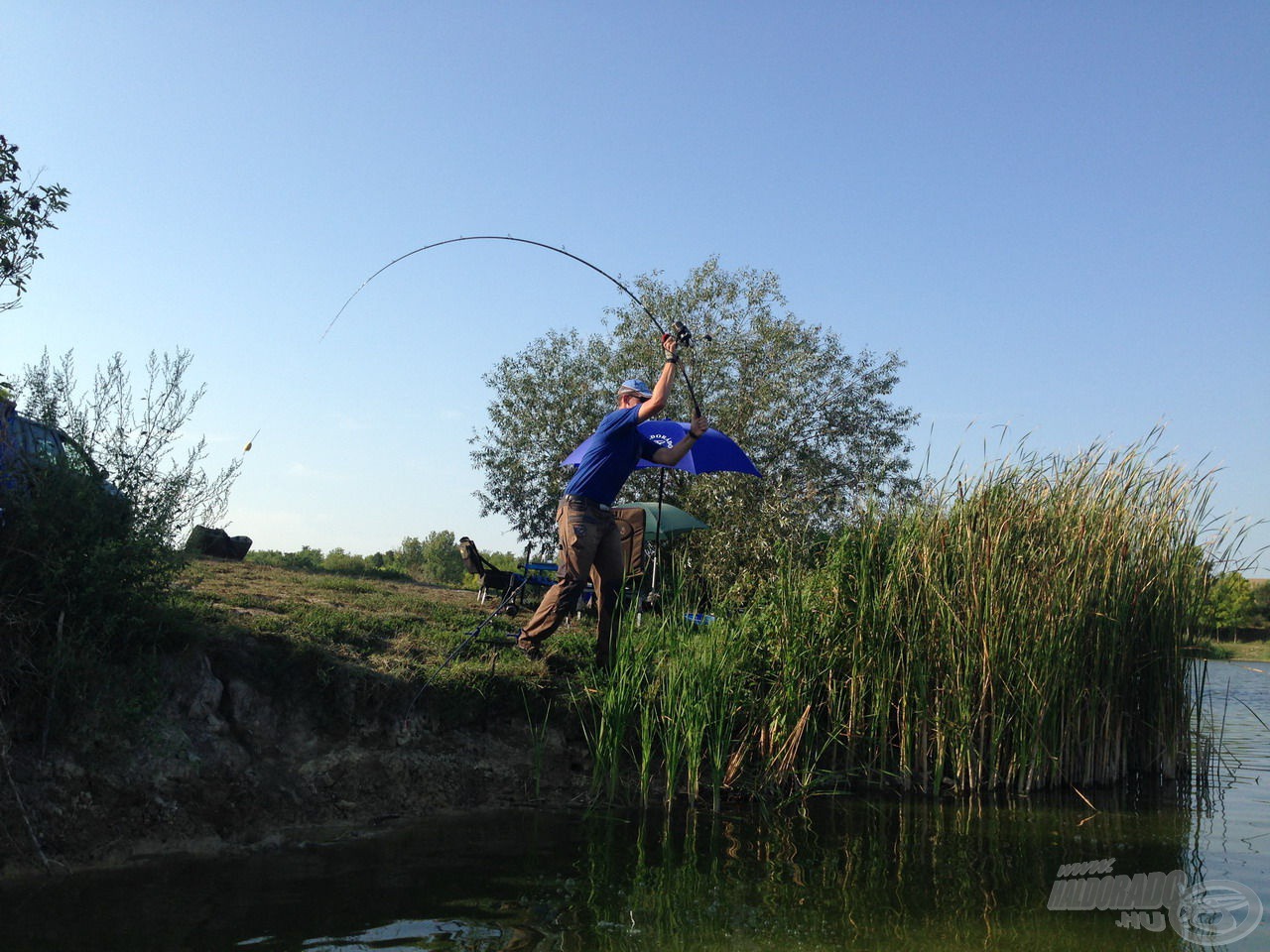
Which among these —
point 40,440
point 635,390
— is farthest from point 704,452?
point 40,440

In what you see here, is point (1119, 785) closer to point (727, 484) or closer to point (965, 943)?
point (965, 943)

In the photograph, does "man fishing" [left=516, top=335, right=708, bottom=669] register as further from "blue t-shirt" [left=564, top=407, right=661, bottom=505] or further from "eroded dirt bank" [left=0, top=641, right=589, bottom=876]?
"eroded dirt bank" [left=0, top=641, right=589, bottom=876]

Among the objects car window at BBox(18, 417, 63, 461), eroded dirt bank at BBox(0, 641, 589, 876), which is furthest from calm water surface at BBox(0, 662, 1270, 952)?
car window at BBox(18, 417, 63, 461)

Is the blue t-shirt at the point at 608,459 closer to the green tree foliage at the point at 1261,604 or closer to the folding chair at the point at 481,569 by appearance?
the folding chair at the point at 481,569

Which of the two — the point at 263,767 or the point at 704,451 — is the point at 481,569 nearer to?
the point at 704,451

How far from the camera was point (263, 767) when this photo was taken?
5.67 metres

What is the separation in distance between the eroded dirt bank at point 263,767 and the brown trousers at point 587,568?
62cm

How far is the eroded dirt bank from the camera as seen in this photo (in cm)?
487

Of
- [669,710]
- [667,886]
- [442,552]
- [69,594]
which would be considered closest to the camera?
[667,886]

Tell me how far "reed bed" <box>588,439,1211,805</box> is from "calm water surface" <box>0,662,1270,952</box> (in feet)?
1.65

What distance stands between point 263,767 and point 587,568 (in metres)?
2.39

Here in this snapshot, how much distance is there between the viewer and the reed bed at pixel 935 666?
6723 millimetres

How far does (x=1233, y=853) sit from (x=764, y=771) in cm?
283

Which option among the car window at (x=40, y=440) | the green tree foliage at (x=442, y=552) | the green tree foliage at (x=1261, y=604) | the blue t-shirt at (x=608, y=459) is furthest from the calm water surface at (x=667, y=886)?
the green tree foliage at (x=1261, y=604)
